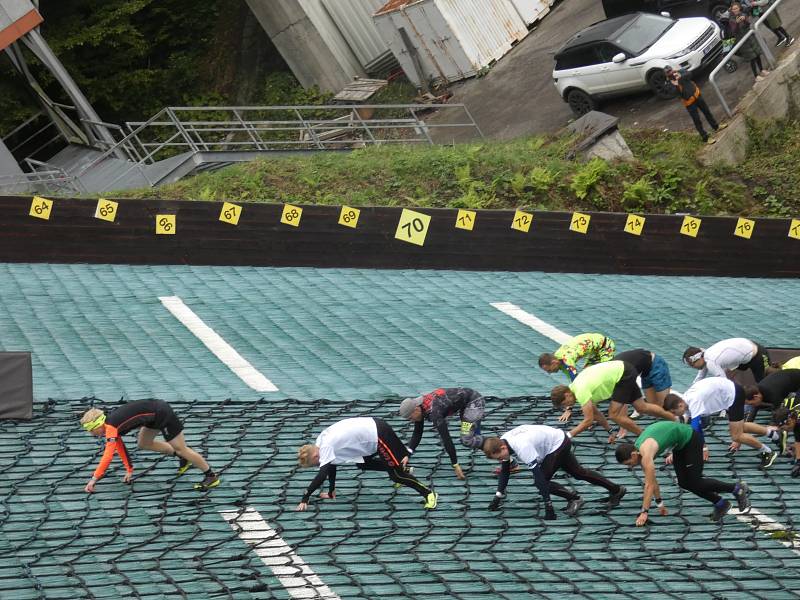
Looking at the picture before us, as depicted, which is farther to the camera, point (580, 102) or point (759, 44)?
point (580, 102)

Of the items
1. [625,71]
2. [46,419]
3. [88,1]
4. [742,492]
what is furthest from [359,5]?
[742,492]

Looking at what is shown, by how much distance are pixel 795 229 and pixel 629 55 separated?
6012mm

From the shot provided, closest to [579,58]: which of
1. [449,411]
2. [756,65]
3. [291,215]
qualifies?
[756,65]

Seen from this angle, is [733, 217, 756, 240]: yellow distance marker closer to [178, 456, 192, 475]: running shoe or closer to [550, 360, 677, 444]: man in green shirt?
[550, 360, 677, 444]: man in green shirt

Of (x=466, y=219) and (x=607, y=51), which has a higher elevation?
(x=466, y=219)

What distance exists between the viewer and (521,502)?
11406 mm

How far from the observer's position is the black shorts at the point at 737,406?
462 inches

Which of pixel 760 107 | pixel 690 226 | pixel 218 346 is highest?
pixel 218 346

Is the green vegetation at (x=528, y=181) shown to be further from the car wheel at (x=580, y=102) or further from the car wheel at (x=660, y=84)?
the car wheel at (x=580, y=102)

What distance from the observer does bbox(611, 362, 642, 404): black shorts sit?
12.1 meters

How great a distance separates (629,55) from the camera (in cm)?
2292

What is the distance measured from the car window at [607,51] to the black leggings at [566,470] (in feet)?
45.5

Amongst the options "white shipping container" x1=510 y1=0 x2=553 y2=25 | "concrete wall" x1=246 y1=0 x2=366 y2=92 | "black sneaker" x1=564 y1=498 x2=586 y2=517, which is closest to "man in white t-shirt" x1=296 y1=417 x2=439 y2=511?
"black sneaker" x1=564 y1=498 x2=586 y2=517

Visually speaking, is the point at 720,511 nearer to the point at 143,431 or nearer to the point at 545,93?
the point at 143,431
